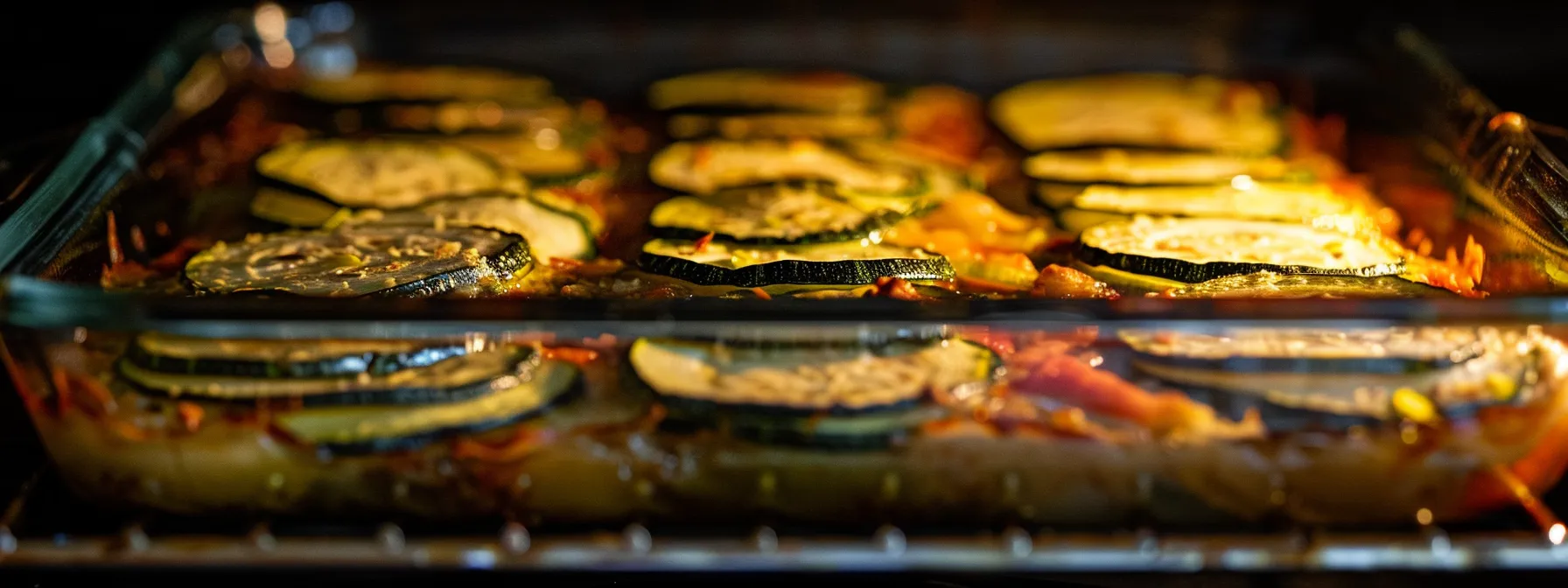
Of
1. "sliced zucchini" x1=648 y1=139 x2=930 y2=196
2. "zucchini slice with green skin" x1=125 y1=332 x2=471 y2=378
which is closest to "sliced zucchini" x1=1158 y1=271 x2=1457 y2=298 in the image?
"sliced zucchini" x1=648 y1=139 x2=930 y2=196

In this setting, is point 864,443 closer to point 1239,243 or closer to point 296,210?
point 1239,243

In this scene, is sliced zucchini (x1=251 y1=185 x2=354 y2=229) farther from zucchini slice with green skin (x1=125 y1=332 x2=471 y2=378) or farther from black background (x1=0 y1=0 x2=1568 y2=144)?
black background (x1=0 y1=0 x2=1568 y2=144)

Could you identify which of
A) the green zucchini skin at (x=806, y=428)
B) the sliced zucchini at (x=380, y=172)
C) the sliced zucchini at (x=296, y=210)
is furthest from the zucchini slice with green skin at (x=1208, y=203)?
the sliced zucchini at (x=296, y=210)

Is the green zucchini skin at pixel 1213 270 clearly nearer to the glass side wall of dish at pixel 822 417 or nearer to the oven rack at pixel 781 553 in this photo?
the glass side wall of dish at pixel 822 417

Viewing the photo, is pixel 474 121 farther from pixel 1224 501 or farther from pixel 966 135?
pixel 1224 501

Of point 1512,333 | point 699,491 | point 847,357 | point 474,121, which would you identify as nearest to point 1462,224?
point 1512,333

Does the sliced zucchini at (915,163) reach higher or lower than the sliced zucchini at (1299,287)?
higher
